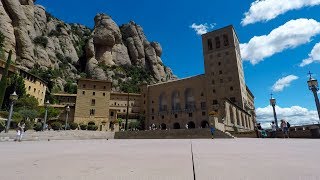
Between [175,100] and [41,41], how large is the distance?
1966 inches

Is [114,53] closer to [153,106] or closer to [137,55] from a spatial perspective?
[137,55]

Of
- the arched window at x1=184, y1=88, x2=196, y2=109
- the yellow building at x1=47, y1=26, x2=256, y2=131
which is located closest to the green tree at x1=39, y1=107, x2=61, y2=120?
the yellow building at x1=47, y1=26, x2=256, y2=131

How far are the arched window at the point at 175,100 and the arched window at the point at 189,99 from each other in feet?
7.91

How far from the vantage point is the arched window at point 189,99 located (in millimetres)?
61031

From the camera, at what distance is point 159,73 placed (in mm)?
98750

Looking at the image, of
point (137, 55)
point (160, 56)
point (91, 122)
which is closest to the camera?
point (91, 122)

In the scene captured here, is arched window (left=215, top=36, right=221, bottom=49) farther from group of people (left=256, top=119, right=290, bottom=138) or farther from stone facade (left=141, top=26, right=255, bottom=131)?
group of people (left=256, top=119, right=290, bottom=138)

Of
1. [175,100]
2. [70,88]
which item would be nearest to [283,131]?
[175,100]

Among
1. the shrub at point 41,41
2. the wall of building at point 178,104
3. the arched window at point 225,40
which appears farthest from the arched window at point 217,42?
the shrub at point 41,41

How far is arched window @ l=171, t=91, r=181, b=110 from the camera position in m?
62.6

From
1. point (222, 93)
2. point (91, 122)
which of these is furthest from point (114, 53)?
point (222, 93)

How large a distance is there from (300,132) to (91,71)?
69.7 meters

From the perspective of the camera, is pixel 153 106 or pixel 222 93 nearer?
pixel 222 93

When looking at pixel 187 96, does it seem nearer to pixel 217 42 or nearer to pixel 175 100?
pixel 175 100
